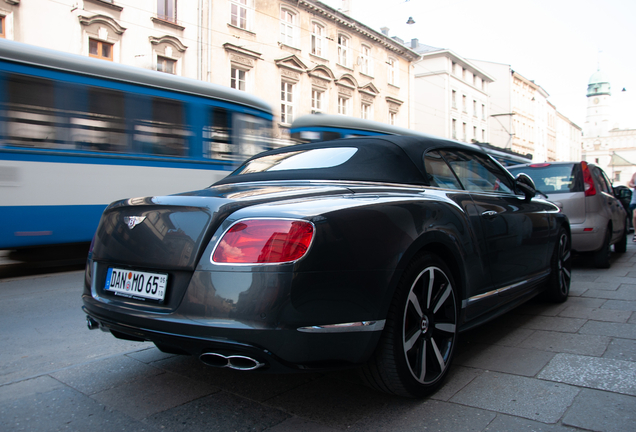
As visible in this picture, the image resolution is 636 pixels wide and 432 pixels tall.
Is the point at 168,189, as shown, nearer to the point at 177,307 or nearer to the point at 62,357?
the point at 62,357

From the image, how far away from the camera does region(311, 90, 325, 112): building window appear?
26.4 m

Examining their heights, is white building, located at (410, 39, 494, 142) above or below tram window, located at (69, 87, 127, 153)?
above

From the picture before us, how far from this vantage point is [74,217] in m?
7.92

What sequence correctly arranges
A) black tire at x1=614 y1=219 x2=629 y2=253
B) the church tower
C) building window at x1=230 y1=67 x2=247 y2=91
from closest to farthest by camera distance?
1. black tire at x1=614 y1=219 x2=629 y2=253
2. building window at x1=230 y1=67 x2=247 y2=91
3. the church tower

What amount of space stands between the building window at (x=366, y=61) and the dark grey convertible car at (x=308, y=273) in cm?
2813

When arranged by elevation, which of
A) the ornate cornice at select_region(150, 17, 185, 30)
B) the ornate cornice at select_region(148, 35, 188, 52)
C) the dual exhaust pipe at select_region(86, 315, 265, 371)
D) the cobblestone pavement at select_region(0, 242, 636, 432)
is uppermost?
the ornate cornice at select_region(150, 17, 185, 30)

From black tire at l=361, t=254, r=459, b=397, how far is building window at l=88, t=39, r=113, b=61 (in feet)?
55.7

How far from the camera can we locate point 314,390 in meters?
2.81

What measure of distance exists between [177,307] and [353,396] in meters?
1.08

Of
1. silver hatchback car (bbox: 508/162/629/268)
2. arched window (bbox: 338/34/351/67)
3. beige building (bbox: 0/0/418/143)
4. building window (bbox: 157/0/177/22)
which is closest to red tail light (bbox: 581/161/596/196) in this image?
silver hatchback car (bbox: 508/162/629/268)

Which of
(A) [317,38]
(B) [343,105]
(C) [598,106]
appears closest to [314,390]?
(A) [317,38]

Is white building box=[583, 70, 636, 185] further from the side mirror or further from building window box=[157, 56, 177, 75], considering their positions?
the side mirror

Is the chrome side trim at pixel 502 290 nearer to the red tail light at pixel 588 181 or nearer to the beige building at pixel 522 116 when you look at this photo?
the red tail light at pixel 588 181

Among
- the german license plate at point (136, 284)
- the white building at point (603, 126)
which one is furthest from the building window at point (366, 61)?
the white building at point (603, 126)
